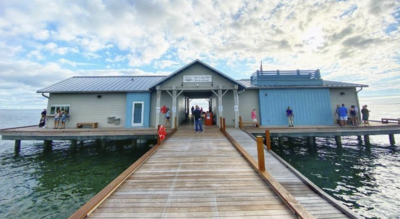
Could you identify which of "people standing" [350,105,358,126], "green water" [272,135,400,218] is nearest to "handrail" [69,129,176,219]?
"green water" [272,135,400,218]

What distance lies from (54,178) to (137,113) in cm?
733

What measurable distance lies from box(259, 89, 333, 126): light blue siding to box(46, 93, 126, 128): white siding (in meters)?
12.7

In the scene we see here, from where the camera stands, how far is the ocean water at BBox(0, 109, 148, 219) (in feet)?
17.1

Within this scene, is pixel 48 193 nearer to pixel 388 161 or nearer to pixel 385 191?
pixel 385 191

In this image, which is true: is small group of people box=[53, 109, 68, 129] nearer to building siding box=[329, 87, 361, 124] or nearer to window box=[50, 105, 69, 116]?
window box=[50, 105, 69, 116]

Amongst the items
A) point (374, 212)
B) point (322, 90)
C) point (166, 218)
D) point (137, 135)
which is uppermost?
point (322, 90)

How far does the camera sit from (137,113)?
46.1ft

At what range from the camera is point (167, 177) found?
4309mm

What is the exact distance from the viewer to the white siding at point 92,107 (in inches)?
548

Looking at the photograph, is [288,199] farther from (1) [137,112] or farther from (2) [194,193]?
(1) [137,112]

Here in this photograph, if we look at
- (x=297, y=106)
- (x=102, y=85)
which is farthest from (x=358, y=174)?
(x=102, y=85)

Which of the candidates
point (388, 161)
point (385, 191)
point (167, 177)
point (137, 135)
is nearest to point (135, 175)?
point (167, 177)

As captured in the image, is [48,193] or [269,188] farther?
[48,193]

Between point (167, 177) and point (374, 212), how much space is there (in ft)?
20.3
